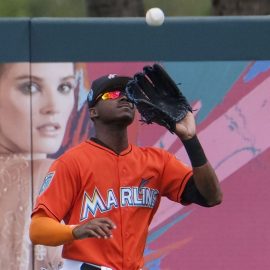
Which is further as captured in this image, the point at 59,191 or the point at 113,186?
the point at 113,186

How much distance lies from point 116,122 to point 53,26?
188 cm

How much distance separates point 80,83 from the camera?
643cm

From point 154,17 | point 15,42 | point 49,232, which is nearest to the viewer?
point 49,232

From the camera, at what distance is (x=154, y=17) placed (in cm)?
586

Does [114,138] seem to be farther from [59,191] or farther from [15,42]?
[15,42]

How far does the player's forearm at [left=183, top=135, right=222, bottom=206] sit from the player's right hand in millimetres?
471

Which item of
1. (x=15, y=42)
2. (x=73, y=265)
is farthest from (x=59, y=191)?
(x=15, y=42)

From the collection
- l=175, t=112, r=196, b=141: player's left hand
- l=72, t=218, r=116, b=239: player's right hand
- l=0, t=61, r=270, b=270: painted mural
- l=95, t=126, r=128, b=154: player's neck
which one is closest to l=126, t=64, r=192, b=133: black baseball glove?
l=175, t=112, r=196, b=141: player's left hand

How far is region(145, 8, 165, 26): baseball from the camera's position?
5.82 m

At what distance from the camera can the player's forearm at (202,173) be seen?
4523 millimetres

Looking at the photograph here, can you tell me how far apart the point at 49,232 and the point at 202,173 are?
68 cm

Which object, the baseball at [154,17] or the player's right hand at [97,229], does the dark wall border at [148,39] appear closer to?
the baseball at [154,17]

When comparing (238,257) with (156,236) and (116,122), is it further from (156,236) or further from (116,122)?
(116,122)

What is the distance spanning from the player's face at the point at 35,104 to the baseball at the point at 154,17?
69 cm
